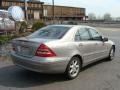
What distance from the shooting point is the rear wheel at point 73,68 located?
18.3 ft

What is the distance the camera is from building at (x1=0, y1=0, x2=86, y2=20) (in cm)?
4894

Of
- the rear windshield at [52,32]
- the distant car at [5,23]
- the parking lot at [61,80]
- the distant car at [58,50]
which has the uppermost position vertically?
the distant car at [5,23]

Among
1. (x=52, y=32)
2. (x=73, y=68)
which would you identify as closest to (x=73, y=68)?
(x=73, y=68)

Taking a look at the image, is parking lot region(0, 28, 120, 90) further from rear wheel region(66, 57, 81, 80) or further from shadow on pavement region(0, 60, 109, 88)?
rear wheel region(66, 57, 81, 80)

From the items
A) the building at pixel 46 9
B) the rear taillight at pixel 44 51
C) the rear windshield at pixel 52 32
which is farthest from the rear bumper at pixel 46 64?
the building at pixel 46 9

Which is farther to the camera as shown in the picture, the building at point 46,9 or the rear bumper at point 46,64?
the building at point 46,9

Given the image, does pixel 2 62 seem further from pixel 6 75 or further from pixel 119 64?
pixel 119 64

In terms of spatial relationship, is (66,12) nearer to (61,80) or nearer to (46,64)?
(61,80)

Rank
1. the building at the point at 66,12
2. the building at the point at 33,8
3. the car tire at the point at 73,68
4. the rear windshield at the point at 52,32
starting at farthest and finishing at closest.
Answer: the building at the point at 66,12 < the building at the point at 33,8 < the rear windshield at the point at 52,32 < the car tire at the point at 73,68

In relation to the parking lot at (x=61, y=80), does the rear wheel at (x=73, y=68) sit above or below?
above

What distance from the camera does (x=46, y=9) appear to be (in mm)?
48219

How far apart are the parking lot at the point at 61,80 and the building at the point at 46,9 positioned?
38555 millimetres

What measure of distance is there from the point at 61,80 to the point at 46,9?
4371 cm

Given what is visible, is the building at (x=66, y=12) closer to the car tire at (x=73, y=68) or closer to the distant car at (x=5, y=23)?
the distant car at (x=5, y=23)
